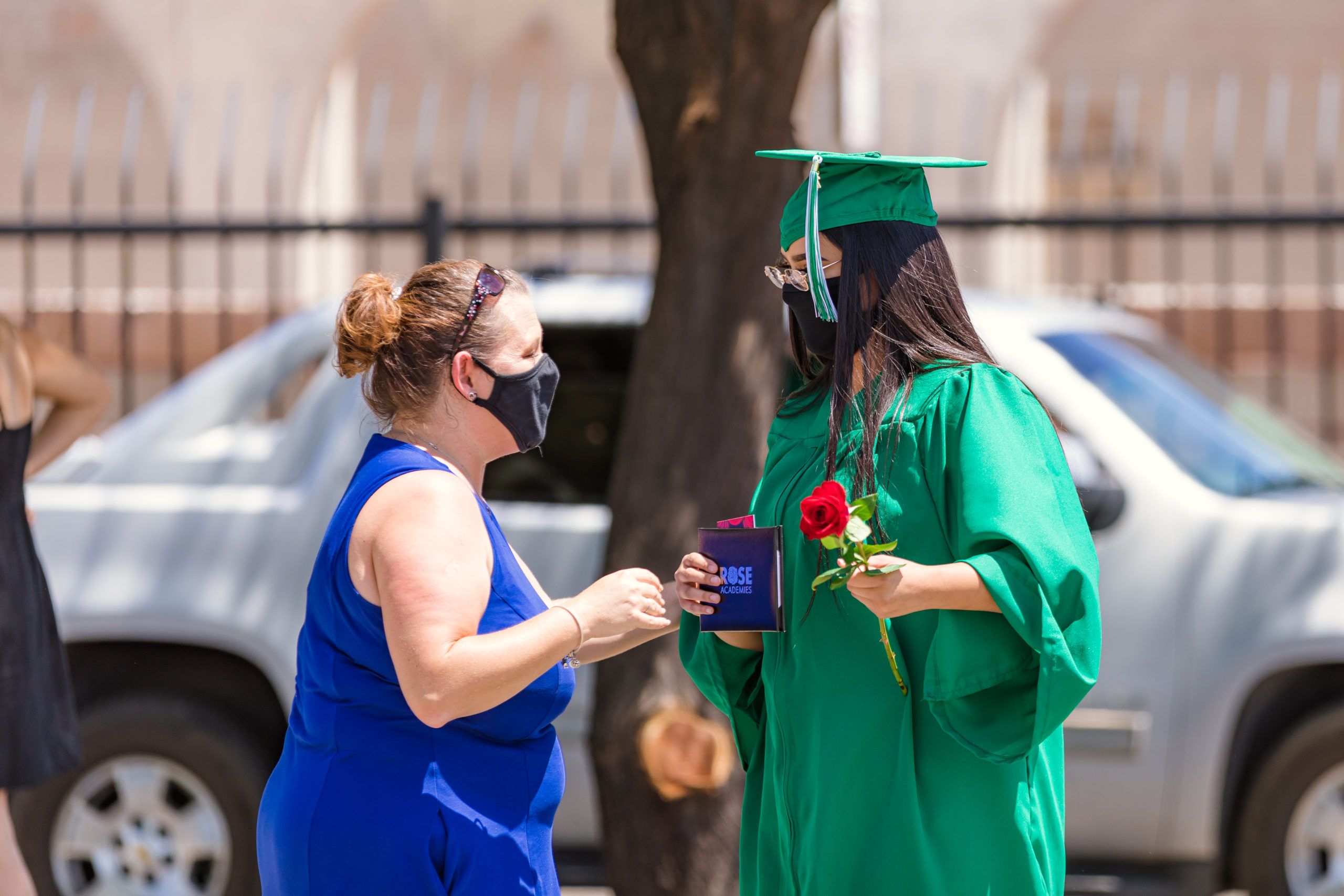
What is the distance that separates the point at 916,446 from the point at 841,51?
17.2 ft

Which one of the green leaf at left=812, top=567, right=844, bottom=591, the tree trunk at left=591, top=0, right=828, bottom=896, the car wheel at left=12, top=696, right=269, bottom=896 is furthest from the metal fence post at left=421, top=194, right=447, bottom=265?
the green leaf at left=812, top=567, right=844, bottom=591

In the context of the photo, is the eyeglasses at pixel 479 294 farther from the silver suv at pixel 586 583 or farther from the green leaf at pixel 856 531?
the silver suv at pixel 586 583

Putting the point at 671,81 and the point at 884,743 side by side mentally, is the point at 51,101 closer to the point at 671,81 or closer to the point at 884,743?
the point at 671,81

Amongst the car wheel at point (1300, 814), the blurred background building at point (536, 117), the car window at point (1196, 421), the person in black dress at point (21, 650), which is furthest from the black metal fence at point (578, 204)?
the person in black dress at point (21, 650)

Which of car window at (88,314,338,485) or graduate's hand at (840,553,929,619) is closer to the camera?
graduate's hand at (840,553,929,619)

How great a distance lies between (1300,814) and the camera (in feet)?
14.3

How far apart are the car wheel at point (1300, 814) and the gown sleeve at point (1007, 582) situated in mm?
2491

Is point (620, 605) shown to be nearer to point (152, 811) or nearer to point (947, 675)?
point (947, 675)

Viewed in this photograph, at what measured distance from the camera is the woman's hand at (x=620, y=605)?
225cm

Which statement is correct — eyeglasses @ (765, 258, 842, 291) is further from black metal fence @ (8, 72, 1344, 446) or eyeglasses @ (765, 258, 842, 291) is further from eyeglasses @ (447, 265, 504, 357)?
black metal fence @ (8, 72, 1344, 446)

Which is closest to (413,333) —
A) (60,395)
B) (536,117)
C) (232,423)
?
(60,395)

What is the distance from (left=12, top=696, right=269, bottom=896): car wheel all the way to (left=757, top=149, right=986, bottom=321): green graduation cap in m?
2.98

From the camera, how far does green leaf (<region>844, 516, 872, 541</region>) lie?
6.91ft

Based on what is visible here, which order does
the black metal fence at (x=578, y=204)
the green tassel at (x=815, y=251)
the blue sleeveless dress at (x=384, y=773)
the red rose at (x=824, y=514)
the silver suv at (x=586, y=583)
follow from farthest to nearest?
the black metal fence at (x=578, y=204), the silver suv at (x=586, y=583), the green tassel at (x=815, y=251), the blue sleeveless dress at (x=384, y=773), the red rose at (x=824, y=514)
